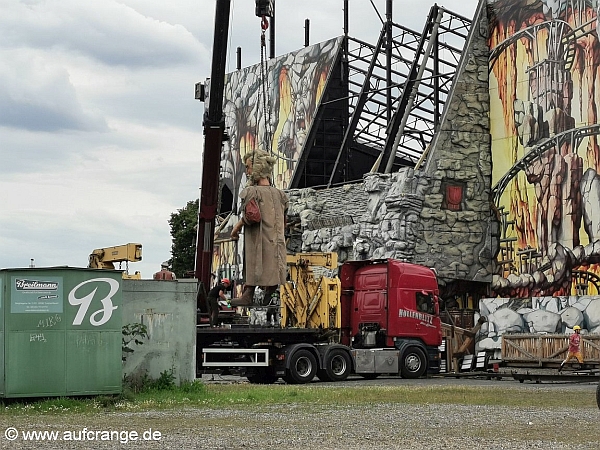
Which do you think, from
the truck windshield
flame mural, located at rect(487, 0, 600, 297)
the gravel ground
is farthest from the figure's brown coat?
flame mural, located at rect(487, 0, 600, 297)

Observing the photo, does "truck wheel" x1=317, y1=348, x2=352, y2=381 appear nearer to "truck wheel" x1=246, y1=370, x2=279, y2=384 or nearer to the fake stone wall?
"truck wheel" x1=246, y1=370, x2=279, y2=384

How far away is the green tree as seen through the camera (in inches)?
3233

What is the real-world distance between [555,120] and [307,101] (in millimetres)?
19455

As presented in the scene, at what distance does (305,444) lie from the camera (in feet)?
44.4

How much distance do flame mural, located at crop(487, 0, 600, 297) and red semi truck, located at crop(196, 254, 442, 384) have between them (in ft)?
32.8

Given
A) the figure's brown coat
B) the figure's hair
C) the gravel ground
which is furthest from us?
the figure's hair

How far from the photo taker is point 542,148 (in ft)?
148

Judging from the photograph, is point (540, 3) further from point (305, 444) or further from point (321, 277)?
point (305, 444)

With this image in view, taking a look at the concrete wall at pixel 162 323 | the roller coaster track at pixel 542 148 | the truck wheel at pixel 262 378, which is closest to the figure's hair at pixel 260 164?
the concrete wall at pixel 162 323

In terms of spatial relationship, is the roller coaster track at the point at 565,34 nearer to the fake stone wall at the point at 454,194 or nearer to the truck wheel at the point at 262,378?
the fake stone wall at the point at 454,194

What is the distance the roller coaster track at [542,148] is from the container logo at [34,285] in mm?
28173

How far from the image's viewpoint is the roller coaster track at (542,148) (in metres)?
43.5

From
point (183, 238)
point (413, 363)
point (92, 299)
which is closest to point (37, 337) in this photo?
point (92, 299)

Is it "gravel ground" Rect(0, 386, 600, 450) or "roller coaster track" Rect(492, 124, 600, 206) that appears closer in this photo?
"gravel ground" Rect(0, 386, 600, 450)
